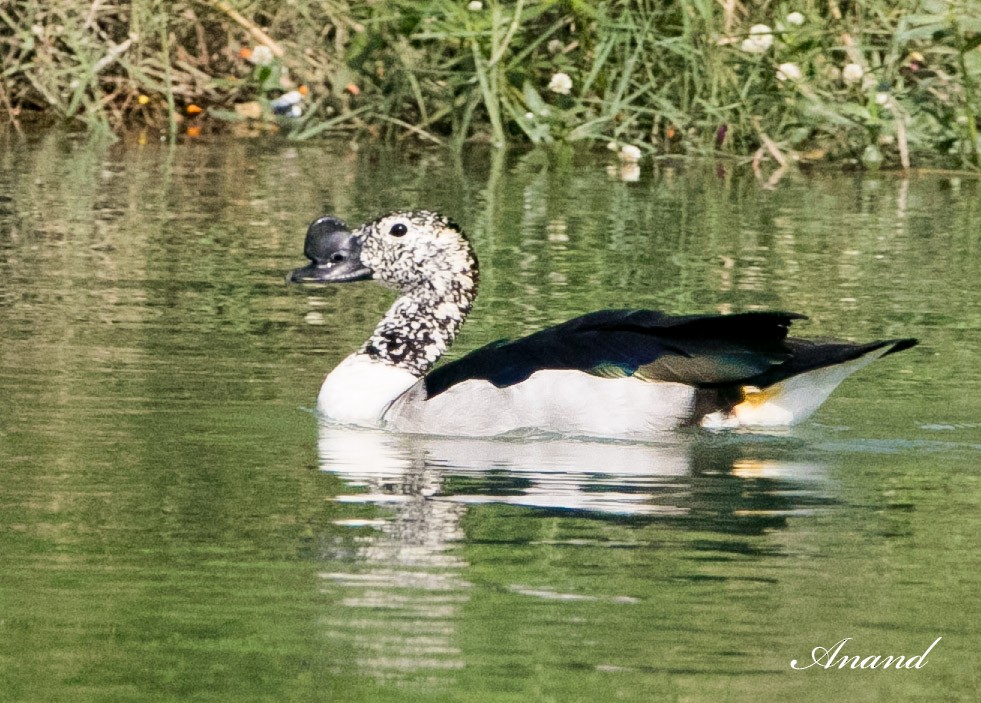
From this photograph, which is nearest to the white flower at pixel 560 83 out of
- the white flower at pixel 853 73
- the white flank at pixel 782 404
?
the white flower at pixel 853 73

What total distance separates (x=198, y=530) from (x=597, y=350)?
1.97m

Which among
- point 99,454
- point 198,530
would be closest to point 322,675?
point 198,530

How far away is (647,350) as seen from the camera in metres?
7.46

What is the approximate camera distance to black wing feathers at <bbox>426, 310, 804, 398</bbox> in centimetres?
736

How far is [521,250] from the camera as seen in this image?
39.6 ft

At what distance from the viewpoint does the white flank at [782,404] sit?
7.57 m

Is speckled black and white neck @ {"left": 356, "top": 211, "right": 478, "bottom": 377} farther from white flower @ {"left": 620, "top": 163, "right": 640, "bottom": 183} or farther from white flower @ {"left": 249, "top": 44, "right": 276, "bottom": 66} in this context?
white flower @ {"left": 249, "top": 44, "right": 276, "bottom": 66}

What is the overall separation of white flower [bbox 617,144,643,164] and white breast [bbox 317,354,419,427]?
331 inches

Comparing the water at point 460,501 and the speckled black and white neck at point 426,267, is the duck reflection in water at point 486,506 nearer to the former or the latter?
the water at point 460,501

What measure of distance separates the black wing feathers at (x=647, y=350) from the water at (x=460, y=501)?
254 millimetres

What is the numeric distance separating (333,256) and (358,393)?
910mm

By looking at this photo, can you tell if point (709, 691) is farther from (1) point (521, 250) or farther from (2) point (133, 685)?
(1) point (521, 250)

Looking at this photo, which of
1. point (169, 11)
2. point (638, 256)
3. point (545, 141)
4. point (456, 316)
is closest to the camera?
point (456, 316)

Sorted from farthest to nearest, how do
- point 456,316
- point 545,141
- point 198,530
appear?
point 545,141, point 456,316, point 198,530
